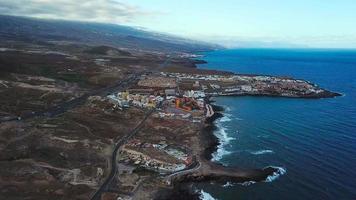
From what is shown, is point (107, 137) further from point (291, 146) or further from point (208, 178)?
point (291, 146)

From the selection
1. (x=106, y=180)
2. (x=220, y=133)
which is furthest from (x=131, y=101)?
(x=106, y=180)

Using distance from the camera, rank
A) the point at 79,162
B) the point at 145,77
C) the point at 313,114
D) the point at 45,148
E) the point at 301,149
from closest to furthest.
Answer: the point at 79,162 → the point at 45,148 → the point at 301,149 → the point at 313,114 → the point at 145,77

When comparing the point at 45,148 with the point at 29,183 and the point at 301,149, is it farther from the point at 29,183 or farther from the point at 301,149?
the point at 301,149

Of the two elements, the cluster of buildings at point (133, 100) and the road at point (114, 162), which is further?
the cluster of buildings at point (133, 100)

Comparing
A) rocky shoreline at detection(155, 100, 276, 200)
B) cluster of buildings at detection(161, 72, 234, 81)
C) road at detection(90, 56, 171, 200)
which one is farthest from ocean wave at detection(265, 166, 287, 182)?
cluster of buildings at detection(161, 72, 234, 81)

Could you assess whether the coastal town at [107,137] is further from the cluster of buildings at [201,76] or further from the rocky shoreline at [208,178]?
the cluster of buildings at [201,76]

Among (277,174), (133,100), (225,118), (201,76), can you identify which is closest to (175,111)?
(225,118)

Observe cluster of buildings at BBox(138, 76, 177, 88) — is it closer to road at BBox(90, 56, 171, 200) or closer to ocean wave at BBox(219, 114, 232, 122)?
ocean wave at BBox(219, 114, 232, 122)

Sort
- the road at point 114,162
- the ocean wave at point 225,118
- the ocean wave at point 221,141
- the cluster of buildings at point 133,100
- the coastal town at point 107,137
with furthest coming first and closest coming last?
the cluster of buildings at point 133,100 < the ocean wave at point 225,118 < the ocean wave at point 221,141 < the coastal town at point 107,137 < the road at point 114,162

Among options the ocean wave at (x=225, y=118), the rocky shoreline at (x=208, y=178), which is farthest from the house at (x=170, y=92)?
the rocky shoreline at (x=208, y=178)
